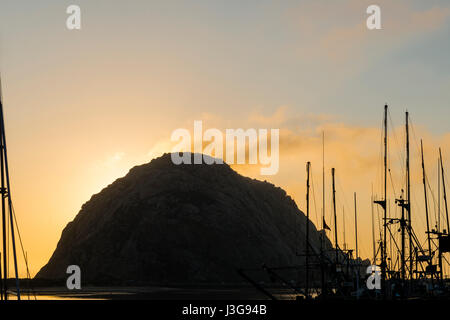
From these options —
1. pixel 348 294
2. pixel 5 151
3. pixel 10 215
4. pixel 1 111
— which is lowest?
pixel 348 294

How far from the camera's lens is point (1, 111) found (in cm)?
4000

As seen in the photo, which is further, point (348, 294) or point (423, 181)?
point (423, 181)
